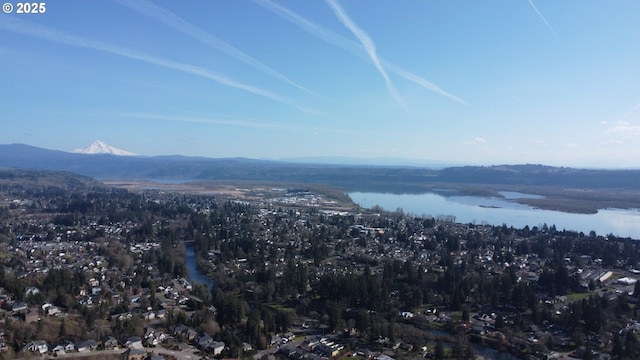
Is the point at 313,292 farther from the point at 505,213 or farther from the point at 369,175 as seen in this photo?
the point at 369,175

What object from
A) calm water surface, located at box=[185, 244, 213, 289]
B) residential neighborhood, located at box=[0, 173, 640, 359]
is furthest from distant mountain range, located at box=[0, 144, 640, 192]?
calm water surface, located at box=[185, 244, 213, 289]

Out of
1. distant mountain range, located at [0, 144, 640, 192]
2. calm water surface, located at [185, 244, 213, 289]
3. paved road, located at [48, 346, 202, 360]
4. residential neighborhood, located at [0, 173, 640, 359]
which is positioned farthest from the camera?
distant mountain range, located at [0, 144, 640, 192]

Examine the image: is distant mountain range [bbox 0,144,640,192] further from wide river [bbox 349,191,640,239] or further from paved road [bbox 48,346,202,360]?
paved road [bbox 48,346,202,360]

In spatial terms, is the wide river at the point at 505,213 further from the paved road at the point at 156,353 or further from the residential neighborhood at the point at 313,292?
the paved road at the point at 156,353

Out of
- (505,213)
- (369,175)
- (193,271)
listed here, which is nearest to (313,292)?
(193,271)

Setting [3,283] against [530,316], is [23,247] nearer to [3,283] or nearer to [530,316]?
[3,283]

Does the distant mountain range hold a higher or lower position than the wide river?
higher

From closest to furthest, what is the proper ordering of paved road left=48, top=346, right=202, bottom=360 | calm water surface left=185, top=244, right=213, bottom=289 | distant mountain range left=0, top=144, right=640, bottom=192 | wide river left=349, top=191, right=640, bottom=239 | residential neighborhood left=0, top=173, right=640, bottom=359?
paved road left=48, top=346, right=202, bottom=360 < residential neighborhood left=0, top=173, right=640, bottom=359 < calm water surface left=185, top=244, right=213, bottom=289 < wide river left=349, top=191, right=640, bottom=239 < distant mountain range left=0, top=144, right=640, bottom=192

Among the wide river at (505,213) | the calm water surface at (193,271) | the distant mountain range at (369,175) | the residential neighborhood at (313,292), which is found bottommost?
the calm water surface at (193,271)

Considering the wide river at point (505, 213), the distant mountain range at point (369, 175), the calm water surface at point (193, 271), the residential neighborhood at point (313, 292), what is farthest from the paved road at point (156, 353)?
the distant mountain range at point (369, 175)
